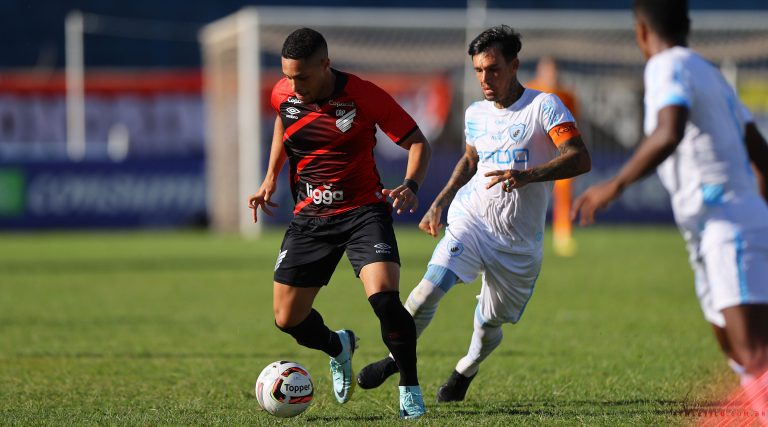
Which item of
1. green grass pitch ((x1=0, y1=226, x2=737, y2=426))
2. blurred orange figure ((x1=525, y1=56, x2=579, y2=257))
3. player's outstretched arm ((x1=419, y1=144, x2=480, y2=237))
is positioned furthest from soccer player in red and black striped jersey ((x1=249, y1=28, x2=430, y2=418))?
blurred orange figure ((x1=525, y1=56, x2=579, y2=257))

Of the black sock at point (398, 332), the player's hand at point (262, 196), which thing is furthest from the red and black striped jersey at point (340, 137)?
the black sock at point (398, 332)

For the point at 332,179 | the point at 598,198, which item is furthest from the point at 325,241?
the point at 598,198

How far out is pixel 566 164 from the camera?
6461mm

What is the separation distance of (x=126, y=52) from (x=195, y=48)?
2.21m

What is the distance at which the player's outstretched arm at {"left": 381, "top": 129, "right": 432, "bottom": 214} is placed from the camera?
659 cm

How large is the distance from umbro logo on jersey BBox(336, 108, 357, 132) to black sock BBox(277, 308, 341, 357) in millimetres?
1085

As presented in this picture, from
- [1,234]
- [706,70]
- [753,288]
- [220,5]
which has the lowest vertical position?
[1,234]

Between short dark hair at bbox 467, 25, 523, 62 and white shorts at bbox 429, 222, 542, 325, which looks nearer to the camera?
short dark hair at bbox 467, 25, 523, 62

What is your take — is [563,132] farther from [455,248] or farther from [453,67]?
[453,67]

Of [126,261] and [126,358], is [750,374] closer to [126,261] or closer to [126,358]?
[126,358]

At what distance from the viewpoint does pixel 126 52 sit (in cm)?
3919

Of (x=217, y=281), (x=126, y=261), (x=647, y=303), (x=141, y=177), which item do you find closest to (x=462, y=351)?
(x=647, y=303)

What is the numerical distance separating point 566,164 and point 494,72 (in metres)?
0.69

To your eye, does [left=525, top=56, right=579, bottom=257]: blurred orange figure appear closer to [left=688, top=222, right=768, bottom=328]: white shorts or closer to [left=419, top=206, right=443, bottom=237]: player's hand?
[left=419, top=206, right=443, bottom=237]: player's hand
